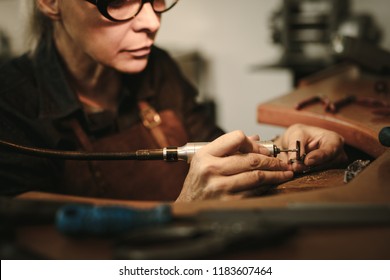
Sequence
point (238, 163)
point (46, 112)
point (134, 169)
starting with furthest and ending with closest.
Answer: point (134, 169) → point (46, 112) → point (238, 163)

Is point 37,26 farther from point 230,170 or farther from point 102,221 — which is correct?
point 102,221

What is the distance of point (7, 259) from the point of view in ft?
2.01

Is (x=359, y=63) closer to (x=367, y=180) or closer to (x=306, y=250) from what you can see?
(x=367, y=180)

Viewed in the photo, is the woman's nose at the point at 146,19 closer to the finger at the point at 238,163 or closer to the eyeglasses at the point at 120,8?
the eyeglasses at the point at 120,8

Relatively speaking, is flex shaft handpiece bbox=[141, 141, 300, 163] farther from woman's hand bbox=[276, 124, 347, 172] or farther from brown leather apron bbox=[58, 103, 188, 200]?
brown leather apron bbox=[58, 103, 188, 200]

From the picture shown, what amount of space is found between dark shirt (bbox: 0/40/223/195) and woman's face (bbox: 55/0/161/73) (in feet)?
0.52

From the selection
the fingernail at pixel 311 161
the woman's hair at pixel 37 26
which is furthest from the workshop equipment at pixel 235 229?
the woman's hair at pixel 37 26

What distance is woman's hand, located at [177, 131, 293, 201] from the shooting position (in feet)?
2.98

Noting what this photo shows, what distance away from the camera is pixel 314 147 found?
44.6 inches

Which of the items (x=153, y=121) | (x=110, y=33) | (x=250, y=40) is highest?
(x=110, y=33)

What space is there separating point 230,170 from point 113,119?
69cm

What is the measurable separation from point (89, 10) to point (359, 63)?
1.19 meters

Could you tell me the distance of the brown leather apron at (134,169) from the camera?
1346 mm

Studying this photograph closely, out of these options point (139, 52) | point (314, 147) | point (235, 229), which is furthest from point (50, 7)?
point (235, 229)
